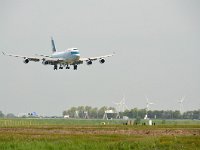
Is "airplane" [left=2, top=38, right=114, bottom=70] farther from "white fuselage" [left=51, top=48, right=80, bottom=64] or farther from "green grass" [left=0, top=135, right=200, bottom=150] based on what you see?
"green grass" [left=0, top=135, right=200, bottom=150]

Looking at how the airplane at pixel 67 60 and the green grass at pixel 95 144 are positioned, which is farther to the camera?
the airplane at pixel 67 60

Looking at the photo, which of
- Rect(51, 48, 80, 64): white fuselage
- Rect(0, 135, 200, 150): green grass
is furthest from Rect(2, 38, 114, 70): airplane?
Rect(0, 135, 200, 150): green grass

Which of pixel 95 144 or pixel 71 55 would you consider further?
pixel 71 55

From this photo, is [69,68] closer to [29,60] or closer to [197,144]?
[29,60]

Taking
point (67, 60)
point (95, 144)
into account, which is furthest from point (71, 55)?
point (95, 144)

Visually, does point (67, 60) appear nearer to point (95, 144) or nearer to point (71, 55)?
point (71, 55)

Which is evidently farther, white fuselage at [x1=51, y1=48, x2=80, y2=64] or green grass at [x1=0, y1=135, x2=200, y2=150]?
white fuselage at [x1=51, y1=48, x2=80, y2=64]

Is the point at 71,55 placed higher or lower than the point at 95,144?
higher

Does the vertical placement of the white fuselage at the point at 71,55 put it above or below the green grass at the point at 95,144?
above

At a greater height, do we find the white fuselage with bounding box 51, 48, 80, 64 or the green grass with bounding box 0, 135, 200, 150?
the white fuselage with bounding box 51, 48, 80, 64

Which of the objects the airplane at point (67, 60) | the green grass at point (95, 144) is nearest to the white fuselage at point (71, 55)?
the airplane at point (67, 60)

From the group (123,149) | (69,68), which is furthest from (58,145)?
(69,68)

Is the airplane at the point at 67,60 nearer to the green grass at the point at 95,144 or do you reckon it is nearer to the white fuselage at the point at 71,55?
the white fuselage at the point at 71,55

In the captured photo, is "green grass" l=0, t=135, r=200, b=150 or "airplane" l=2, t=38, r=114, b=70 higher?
"airplane" l=2, t=38, r=114, b=70
